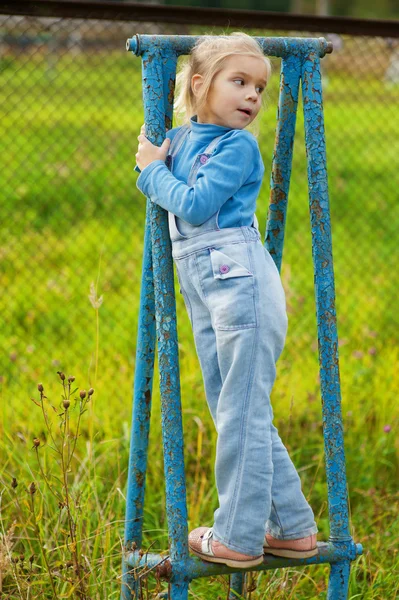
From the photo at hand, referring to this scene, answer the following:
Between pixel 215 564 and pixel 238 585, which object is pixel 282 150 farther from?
pixel 238 585

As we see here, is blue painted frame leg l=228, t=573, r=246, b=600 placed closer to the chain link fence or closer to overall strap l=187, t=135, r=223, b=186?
the chain link fence

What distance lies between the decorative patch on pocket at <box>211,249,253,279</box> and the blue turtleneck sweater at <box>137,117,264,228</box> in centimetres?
8

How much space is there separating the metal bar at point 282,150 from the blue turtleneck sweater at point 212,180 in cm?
21

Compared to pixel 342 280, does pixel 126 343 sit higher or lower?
lower

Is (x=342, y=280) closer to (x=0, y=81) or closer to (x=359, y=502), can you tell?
(x=359, y=502)

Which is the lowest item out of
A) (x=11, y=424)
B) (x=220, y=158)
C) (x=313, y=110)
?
(x=11, y=424)

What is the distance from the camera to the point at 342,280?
4980 millimetres

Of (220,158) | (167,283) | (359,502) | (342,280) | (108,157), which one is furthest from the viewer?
(108,157)

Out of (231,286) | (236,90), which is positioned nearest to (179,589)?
(231,286)

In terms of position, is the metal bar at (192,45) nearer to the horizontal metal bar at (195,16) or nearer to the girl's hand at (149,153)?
the girl's hand at (149,153)

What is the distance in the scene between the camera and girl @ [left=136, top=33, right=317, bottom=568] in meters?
1.81

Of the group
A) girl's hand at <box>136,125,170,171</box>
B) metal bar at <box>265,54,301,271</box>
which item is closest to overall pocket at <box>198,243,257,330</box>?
girl's hand at <box>136,125,170,171</box>

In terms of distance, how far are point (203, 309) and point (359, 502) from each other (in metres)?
1.44

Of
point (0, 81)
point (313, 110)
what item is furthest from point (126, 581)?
point (0, 81)
